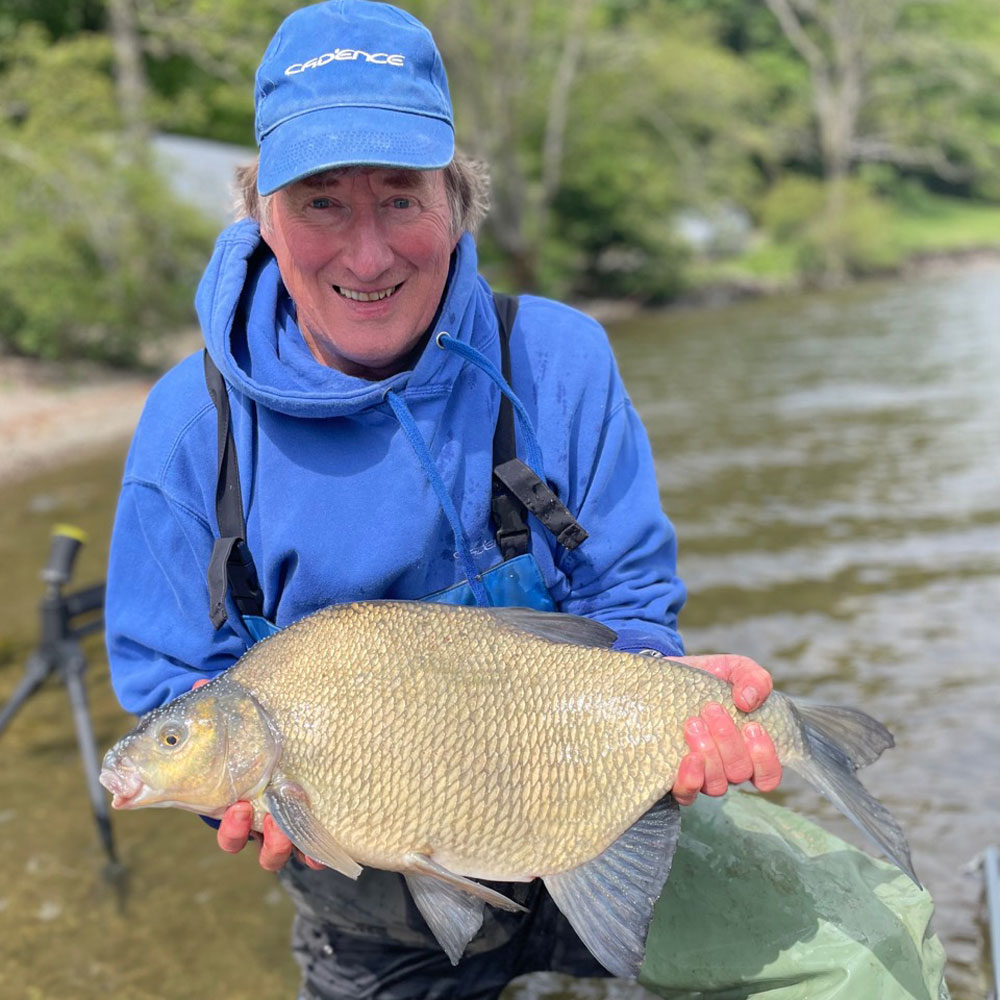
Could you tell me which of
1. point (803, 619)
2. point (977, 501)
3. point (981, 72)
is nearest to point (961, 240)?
point (981, 72)

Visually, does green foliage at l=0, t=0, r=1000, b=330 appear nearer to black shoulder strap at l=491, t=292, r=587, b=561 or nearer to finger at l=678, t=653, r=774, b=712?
black shoulder strap at l=491, t=292, r=587, b=561

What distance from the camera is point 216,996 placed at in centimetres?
364

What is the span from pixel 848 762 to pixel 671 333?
19499 mm

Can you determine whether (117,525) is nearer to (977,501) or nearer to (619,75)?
(977,501)

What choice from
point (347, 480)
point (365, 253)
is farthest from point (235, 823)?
point (365, 253)

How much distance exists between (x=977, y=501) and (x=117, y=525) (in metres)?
7.32

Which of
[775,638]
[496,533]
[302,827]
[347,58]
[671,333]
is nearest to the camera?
[302,827]

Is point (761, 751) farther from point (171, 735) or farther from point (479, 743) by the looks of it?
point (171, 735)

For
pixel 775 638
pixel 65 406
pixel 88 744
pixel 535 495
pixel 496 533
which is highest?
pixel 535 495

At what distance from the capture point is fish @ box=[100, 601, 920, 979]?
7.23 ft

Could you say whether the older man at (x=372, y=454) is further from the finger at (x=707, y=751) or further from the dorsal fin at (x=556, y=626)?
the dorsal fin at (x=556, y=626)

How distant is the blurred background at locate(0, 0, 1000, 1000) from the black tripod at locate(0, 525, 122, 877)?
0.33 metres

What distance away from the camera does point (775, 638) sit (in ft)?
20.0

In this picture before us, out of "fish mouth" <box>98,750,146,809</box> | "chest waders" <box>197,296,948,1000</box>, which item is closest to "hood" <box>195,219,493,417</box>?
"chest waders" <box>197,296,948,1000</box>
